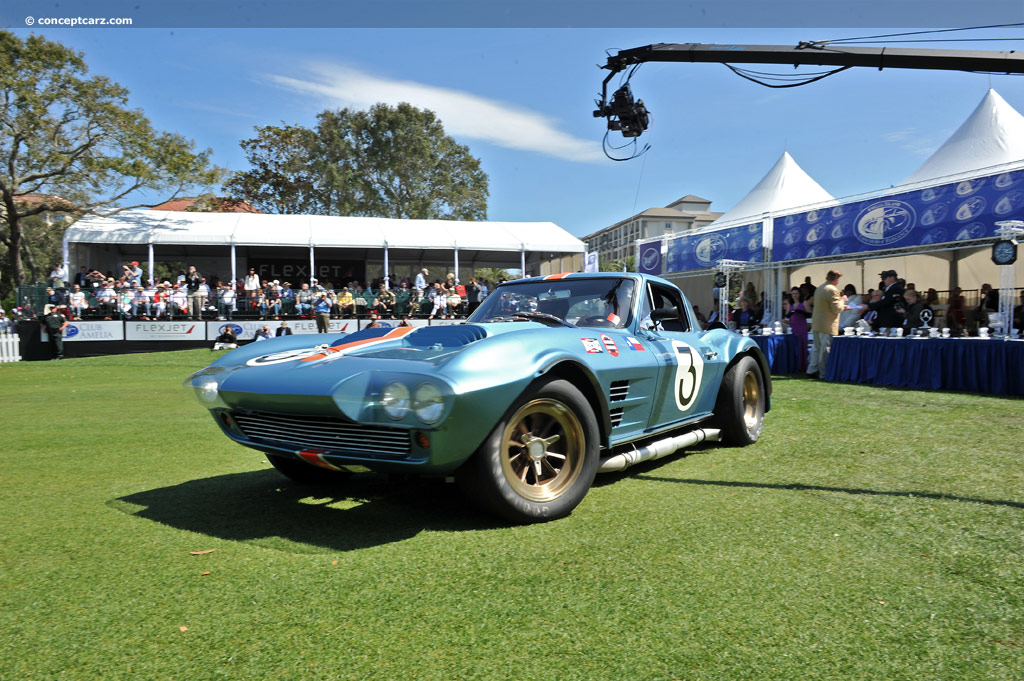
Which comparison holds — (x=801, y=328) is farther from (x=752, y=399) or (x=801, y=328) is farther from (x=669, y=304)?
(x=669, y=304)

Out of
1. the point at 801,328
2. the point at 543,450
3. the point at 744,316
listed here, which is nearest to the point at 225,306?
the point at 744,316

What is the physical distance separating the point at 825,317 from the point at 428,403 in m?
10.4

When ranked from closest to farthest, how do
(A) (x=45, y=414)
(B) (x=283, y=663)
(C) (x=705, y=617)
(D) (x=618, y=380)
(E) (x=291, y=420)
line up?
1. (B) (x=283, y=663)
2. (C) (x=705, y=617)
3. (E) (x=291, y=420)
4. (D) (x=618, y=380)
5. (A) (x=45, y=414)

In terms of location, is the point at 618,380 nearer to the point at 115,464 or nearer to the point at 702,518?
the point at 702,518

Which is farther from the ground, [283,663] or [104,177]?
[104,177]

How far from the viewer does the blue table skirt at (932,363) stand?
898 centimetres

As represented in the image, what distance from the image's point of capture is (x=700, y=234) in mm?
18734

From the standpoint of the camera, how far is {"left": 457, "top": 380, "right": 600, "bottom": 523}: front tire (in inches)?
120

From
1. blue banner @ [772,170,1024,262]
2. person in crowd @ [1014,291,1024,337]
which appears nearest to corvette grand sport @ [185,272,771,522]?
person in crowd @ [1014,291,1024,337]

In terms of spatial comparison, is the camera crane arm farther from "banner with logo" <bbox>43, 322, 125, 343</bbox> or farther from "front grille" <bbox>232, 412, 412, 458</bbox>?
"banner with logo" <bbox>43, 322, 125, 343</bbox>

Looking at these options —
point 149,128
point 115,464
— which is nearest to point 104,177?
point 149,128

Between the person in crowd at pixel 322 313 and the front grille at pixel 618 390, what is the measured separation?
1719 cm

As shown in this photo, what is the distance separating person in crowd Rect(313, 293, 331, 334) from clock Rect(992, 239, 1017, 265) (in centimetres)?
1643

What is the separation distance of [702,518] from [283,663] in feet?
7.28
